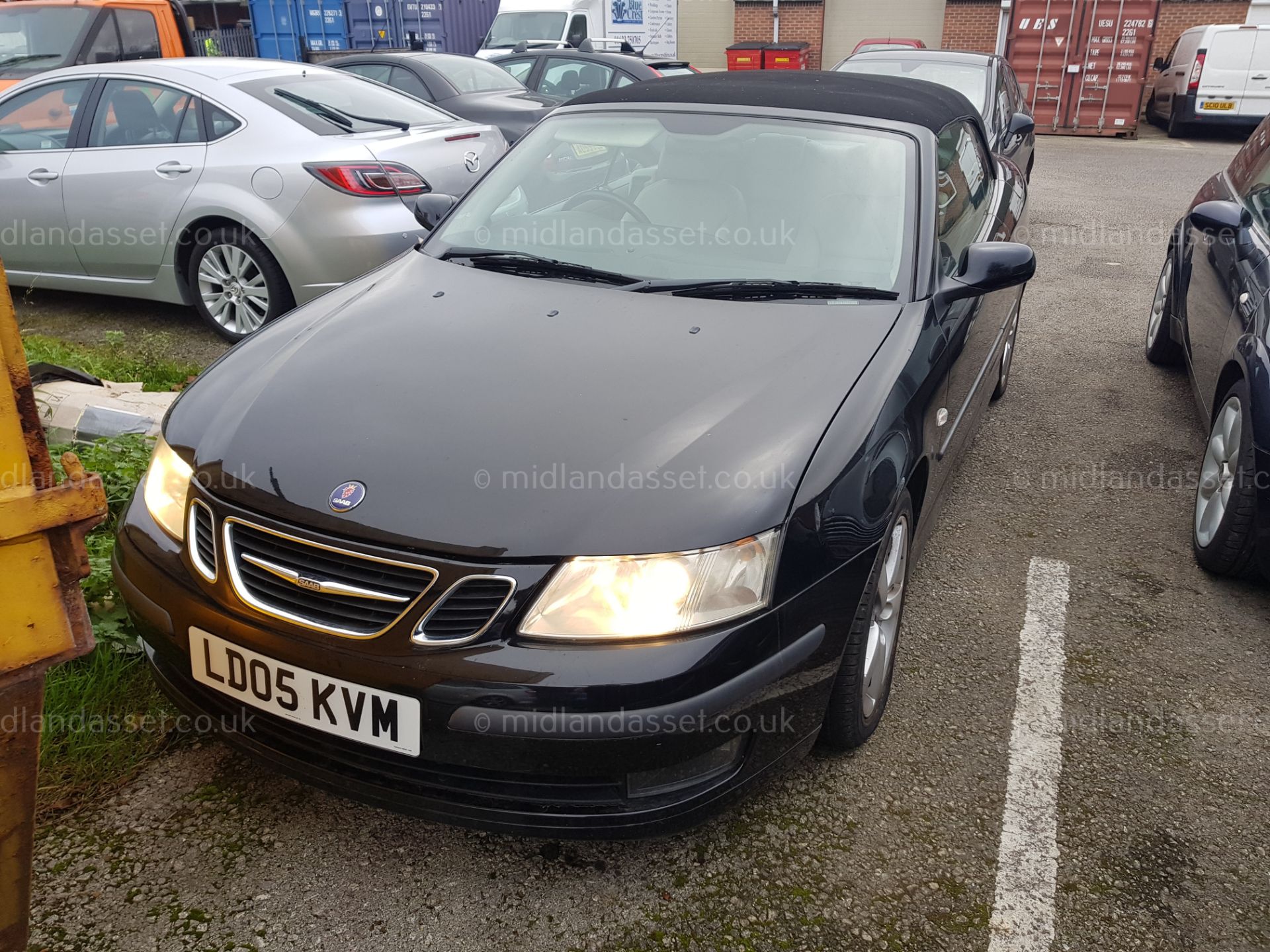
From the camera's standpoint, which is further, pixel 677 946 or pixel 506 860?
pixel 506 860

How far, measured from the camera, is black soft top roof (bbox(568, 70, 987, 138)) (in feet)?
10.9

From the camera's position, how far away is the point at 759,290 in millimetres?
2791

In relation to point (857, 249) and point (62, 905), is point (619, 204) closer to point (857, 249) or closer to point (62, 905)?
point (857, 249)

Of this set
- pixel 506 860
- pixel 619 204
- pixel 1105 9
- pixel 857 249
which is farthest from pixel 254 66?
pixel 1105 9

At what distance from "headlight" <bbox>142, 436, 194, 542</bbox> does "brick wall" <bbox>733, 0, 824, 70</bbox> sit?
2274 centimetres

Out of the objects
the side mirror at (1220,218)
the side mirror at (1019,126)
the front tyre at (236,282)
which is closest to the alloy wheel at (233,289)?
the front tyre at (236,282)

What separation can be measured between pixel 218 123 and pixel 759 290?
386 cm

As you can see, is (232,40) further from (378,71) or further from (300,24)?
(378,71)

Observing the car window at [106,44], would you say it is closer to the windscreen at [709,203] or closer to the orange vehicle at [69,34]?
the orange vehicle at [69,34]

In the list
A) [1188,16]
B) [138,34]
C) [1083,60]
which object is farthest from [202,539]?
[1188,16]

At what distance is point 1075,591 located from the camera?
3.39 m

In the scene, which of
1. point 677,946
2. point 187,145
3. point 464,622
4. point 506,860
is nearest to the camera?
point 464,622

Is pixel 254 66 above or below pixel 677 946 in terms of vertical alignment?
above

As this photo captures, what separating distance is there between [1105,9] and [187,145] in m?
17.0
